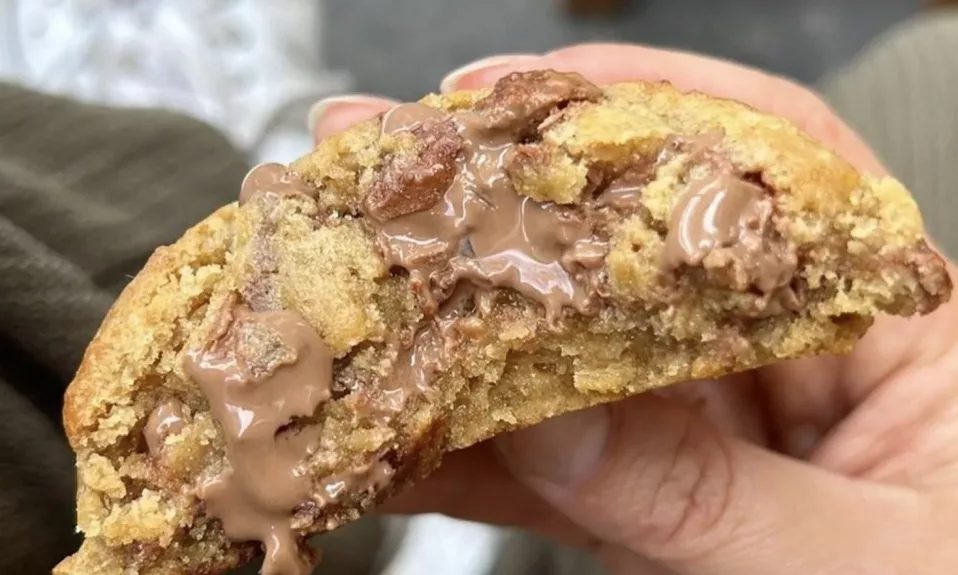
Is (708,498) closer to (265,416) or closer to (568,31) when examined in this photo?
(265,416)

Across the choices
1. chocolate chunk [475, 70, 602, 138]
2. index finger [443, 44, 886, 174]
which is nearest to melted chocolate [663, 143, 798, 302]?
chocolate chunk [475, 70, 602, 138]

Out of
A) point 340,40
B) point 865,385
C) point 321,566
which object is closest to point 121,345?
point 321,566

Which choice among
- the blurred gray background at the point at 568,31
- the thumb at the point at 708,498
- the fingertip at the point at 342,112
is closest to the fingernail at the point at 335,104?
the fingertip at the point at 342,112

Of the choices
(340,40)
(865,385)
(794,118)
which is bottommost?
(865,385)

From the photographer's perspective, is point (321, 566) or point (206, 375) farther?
point (321, 566)

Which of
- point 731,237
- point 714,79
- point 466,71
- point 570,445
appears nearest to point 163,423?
point 570,445

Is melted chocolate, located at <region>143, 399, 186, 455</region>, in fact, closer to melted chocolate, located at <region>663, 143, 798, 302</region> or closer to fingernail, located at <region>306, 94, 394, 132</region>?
melted chocolate, located at <region>663, 143, 798, 302</region>

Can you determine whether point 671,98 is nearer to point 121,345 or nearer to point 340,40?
point 121,345

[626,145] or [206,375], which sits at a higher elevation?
[626,145]
